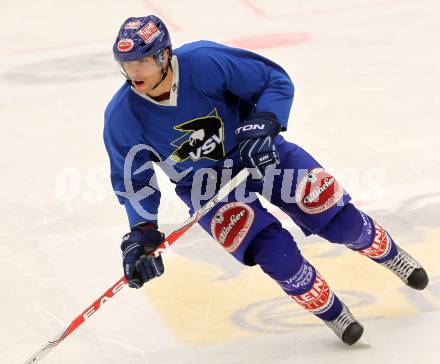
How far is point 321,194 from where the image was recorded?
406 centimetres

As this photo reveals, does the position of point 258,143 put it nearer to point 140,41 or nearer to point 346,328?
point 140,41

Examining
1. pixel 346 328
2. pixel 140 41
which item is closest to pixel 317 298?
pixel 346 328

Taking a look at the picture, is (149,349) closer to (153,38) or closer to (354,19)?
(153,38)

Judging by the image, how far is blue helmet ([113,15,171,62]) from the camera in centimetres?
368

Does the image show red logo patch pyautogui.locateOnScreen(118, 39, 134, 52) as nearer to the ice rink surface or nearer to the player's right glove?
the player's right glove

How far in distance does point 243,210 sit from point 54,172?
237cm

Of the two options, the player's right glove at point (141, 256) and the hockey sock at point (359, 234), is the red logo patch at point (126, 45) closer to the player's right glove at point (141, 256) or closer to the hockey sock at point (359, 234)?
the player's right glove at point (141, 256)

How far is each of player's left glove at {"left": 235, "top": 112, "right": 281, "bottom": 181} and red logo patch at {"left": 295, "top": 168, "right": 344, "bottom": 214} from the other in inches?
11.0

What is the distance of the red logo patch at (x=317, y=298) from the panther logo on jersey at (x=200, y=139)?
2.24ft

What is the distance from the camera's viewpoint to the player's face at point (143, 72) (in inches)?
146

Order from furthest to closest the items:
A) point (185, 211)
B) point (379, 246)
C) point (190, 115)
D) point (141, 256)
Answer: point (185, 211)
point (379, 246)
point (190, 115)
point (141, 256)

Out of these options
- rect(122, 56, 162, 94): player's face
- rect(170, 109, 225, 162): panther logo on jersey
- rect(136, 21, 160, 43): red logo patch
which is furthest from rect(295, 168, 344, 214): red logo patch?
rect(136, 21, 160, 43): red logo patch

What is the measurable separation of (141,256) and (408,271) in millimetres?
1328

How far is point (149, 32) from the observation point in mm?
3744
